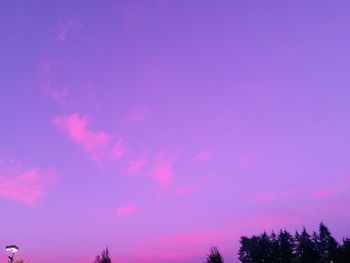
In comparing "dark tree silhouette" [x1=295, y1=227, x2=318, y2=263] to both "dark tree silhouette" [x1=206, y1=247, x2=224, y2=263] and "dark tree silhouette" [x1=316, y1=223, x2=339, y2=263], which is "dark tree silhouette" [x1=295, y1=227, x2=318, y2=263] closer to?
"dark tree silhouette" [x1=316, y1=223, x2=339, y2=263]

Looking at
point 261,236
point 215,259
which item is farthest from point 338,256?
point 215,259

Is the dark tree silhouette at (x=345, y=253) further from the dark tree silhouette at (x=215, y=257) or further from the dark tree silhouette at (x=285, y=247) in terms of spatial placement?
the dark tree silhouette at (x=215, y=257)

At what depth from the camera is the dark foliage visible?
7869cm

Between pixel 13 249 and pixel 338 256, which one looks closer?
pixel 13 249

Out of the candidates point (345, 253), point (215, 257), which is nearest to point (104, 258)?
point (215, 257)

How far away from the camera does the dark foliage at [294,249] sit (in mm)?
78688

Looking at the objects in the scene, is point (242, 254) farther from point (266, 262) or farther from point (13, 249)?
point (13, 249)

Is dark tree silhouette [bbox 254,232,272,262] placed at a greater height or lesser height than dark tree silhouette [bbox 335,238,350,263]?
greater

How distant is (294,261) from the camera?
227 ft

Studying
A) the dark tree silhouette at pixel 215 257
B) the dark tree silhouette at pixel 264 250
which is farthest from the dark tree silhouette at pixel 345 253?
the dark tree silhouette at pixel 215 257

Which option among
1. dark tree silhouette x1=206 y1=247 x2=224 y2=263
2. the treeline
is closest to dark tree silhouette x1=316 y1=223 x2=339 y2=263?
the treeline

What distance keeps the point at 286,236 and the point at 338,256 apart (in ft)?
40.9

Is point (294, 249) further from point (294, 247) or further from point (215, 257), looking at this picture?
point (215, 257)

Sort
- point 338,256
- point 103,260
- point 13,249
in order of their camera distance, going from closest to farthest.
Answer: point 13,249
point 103,260
point 338,256
